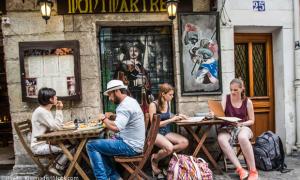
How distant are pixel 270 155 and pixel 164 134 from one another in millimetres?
1817

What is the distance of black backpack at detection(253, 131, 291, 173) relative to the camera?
5004mm

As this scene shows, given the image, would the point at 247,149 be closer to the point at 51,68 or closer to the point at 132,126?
the point at 132,126

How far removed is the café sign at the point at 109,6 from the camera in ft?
17.8

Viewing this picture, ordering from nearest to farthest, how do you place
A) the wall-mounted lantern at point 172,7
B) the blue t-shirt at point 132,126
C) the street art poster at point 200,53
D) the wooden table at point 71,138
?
1. the blue t-shirt at point 132,126
2. the wooden table at point 71,138
3. the wall-mounted lantern at point 172,7
4. the street art poster at point 200,53

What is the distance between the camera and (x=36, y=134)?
14.6ft

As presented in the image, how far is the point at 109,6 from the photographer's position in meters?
5.50

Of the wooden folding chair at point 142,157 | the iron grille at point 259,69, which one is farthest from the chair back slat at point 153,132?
the iron grille at point 259,69

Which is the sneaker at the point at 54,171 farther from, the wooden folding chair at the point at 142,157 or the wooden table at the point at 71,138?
the wooden folding chair at the point at 142,157

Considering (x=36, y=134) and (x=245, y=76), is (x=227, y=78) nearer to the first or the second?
(x=245, y=76)

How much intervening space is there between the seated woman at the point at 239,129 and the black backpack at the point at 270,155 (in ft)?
1.35

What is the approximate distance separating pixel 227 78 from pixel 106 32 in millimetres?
2522

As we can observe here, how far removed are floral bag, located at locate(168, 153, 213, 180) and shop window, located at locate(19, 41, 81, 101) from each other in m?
2.21

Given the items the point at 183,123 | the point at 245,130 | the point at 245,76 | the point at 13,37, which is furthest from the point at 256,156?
the point at 13,37

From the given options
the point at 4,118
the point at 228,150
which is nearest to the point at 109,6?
the point at 228,150
